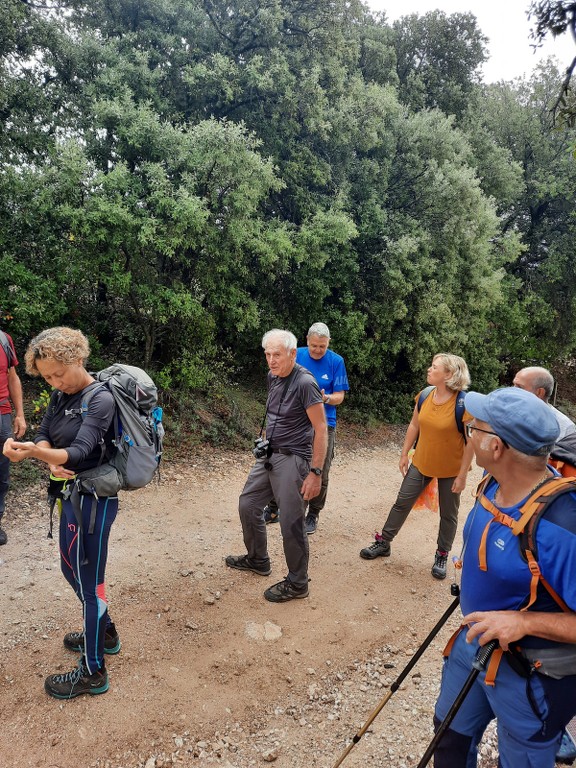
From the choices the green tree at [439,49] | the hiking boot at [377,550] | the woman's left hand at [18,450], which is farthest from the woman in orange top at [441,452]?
the green tree at [439,49]

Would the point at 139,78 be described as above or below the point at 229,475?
above

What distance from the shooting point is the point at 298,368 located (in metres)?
4.26

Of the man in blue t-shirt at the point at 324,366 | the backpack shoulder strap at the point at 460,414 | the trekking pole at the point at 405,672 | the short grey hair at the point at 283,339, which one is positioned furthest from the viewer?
the man in blue t-shirt at the point at 324,366

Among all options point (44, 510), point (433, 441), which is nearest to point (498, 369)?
point (433, 441)

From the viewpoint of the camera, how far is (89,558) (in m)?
3.00

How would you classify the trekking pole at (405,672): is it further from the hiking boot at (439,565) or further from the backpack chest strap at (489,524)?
the hiking boot at (439,565)

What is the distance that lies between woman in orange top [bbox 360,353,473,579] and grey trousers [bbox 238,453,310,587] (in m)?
1.22

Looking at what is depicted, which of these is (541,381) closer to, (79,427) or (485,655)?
(485,655)

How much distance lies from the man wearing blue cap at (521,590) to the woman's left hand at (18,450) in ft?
7.28

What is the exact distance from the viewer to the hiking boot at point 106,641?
358cm

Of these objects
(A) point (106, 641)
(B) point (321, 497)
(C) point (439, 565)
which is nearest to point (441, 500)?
(C) point (439, 565)

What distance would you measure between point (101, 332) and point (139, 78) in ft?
14.4

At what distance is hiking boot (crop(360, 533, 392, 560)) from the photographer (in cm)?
528

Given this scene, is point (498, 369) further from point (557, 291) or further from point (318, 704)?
point (318, 704)
